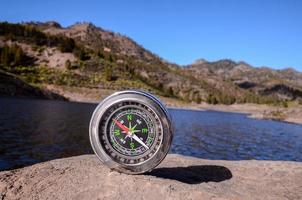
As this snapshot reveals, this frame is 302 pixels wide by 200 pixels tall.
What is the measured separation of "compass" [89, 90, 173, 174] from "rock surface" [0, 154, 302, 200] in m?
0.33

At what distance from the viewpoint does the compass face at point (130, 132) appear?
23.0ft

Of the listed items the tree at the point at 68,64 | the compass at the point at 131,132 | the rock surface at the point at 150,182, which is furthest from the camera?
the tree at the point at 68,64

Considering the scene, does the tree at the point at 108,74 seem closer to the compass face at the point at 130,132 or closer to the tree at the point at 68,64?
the tree at the point at 68,64

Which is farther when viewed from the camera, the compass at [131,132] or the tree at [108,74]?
the tree at [108,74]

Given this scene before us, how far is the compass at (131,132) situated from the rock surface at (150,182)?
1.07 ft

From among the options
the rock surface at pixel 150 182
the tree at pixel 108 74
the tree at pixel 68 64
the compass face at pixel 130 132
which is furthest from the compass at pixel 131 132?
the tree at pixel 68 64

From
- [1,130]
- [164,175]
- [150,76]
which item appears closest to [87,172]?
[164,175]

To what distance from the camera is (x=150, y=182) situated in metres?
6.64

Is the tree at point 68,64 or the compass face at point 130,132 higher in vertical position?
the tree at point 68,64

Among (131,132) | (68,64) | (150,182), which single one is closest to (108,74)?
(68,64)

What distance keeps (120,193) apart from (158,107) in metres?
1.93

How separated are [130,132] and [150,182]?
1.15 meters

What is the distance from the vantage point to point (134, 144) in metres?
7.07

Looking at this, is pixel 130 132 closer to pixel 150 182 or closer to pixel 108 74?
pixel 150 182
